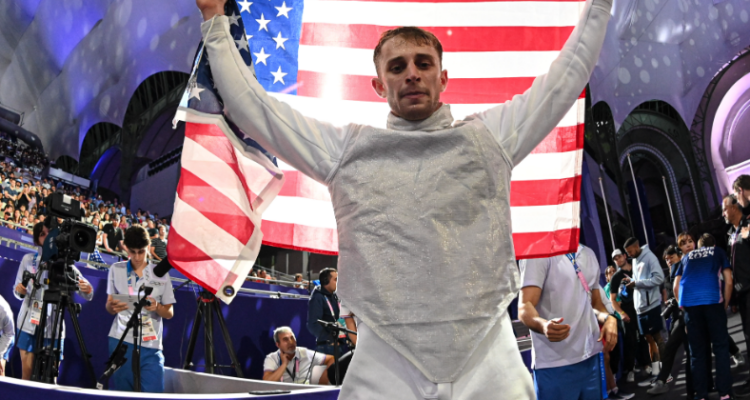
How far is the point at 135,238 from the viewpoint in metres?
3.78

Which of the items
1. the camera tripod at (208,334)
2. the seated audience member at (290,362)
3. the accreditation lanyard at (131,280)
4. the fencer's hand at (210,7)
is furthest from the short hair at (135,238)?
the fencer's hand at (210,7)

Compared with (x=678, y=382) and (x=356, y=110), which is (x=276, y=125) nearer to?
(x=356, y=110)

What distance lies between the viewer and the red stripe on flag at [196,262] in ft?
5.73

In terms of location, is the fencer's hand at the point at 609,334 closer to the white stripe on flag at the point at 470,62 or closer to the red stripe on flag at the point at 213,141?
the white stripe on flag at the point at 470,62

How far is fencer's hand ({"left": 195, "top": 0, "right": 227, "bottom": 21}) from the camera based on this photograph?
1.36 meters

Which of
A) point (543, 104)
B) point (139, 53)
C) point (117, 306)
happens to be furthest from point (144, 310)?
point (139, 53)

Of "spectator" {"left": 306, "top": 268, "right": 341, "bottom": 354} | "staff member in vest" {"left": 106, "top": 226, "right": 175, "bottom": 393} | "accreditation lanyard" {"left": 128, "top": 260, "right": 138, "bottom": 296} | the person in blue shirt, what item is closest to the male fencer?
"staff member in vest" {"left": 106, "top": 226, "right": 175, "bottom": 393}

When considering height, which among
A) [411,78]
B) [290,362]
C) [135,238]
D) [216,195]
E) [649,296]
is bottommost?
[290,362]

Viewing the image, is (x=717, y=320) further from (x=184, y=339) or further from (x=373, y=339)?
(x=184, y=339)

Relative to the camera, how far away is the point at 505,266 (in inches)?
45.7

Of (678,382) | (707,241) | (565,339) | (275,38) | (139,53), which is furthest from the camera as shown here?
(139,53)

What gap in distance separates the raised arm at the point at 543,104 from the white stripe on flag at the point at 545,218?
0.88 meters

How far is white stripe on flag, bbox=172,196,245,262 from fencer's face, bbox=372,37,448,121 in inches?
27.8

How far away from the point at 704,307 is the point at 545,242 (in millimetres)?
3000
